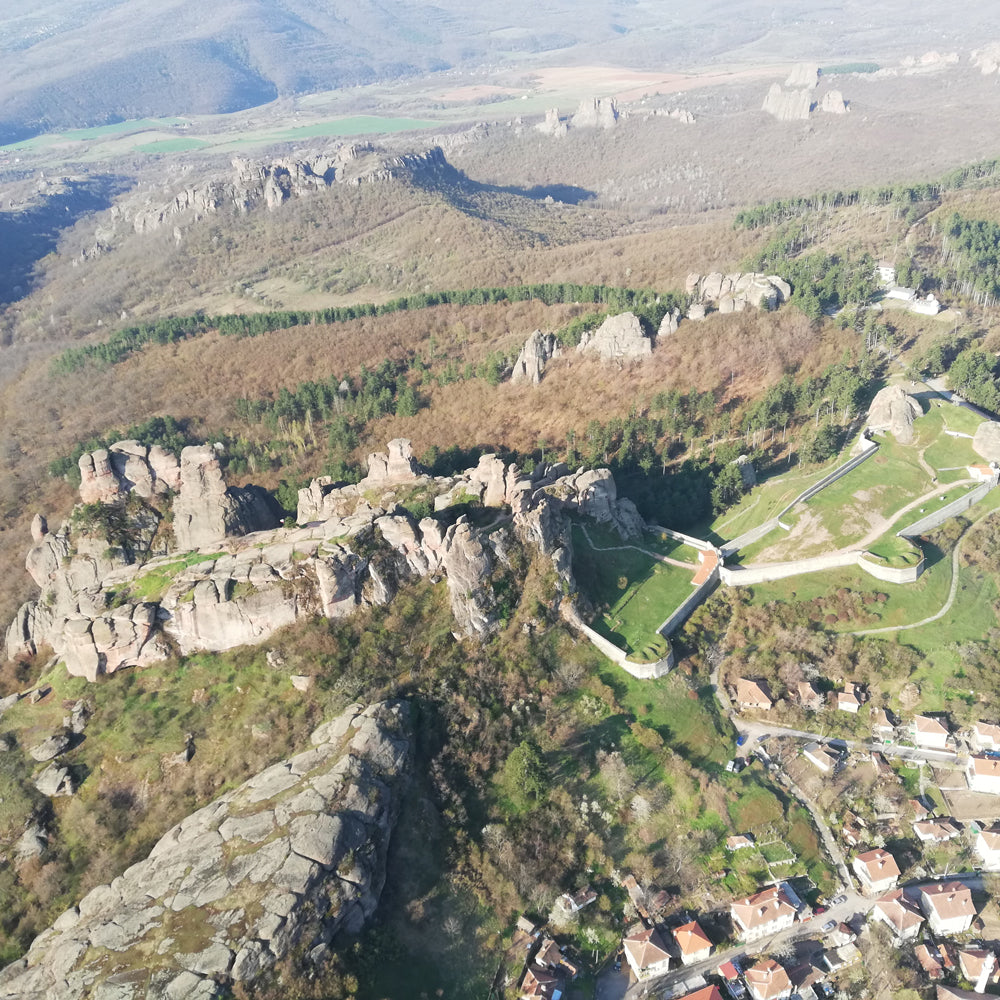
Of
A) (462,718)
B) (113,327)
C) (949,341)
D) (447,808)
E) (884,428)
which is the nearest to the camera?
(447,808)

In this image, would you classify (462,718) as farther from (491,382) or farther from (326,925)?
(491,382)

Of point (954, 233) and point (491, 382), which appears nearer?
point (491, 382)

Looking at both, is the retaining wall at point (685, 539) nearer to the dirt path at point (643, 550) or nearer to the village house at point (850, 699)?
the dirt path at point (643, 550)

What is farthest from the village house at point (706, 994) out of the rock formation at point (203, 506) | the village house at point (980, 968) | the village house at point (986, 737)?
the rock formation at point (203, 506)

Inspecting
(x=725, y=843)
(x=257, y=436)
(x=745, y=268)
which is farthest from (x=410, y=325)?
(x=725, y=843)

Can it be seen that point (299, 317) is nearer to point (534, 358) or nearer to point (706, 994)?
point (534, 358)

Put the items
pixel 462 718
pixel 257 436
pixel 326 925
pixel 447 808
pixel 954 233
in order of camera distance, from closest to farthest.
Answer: pixel 326 925 < pixel 447 808 < pixel 462 718 < pixel 257 436 < pixel 954 233
